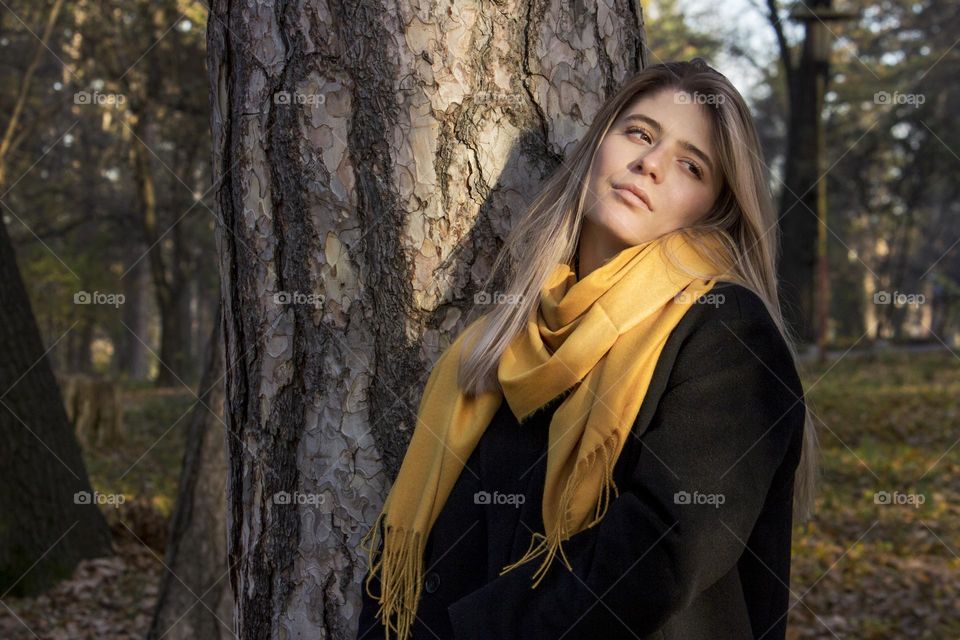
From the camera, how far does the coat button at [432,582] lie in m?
1.88

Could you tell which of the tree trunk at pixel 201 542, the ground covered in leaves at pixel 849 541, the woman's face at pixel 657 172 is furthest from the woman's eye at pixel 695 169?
the tree trunk at pixel 201 542

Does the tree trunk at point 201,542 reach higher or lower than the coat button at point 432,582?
lower

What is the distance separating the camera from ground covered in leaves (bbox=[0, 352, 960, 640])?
5309 millimetres

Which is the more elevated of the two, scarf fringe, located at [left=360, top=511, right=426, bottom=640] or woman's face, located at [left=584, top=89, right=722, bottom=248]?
woman's face, located at [left=584, top=89, right=722, bottom=248]

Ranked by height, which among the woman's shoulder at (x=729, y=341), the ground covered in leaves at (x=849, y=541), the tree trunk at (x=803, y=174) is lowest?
the ground covered in leaves at (x=849, y=541)

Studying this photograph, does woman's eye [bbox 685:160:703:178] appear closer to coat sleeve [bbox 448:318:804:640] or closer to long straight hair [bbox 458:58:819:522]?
long straight hair [bbox 458:58:819:522]

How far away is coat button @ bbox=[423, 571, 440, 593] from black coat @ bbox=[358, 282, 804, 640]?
0.10 meters

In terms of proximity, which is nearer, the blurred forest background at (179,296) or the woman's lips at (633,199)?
the woman's lips at (633,199)

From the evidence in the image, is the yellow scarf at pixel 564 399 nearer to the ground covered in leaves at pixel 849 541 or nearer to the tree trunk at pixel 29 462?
the ground covered in leaves at pixel 849 541

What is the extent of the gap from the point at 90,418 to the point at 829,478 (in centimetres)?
786

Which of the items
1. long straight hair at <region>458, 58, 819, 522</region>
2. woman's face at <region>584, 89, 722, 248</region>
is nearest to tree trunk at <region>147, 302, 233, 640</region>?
long straight hair at <region>458, 58, 819, 522</region>

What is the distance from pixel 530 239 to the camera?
1.98 meters

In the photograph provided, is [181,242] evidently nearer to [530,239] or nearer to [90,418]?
[90,418]

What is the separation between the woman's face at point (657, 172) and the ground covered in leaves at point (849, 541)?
171 centimetres
